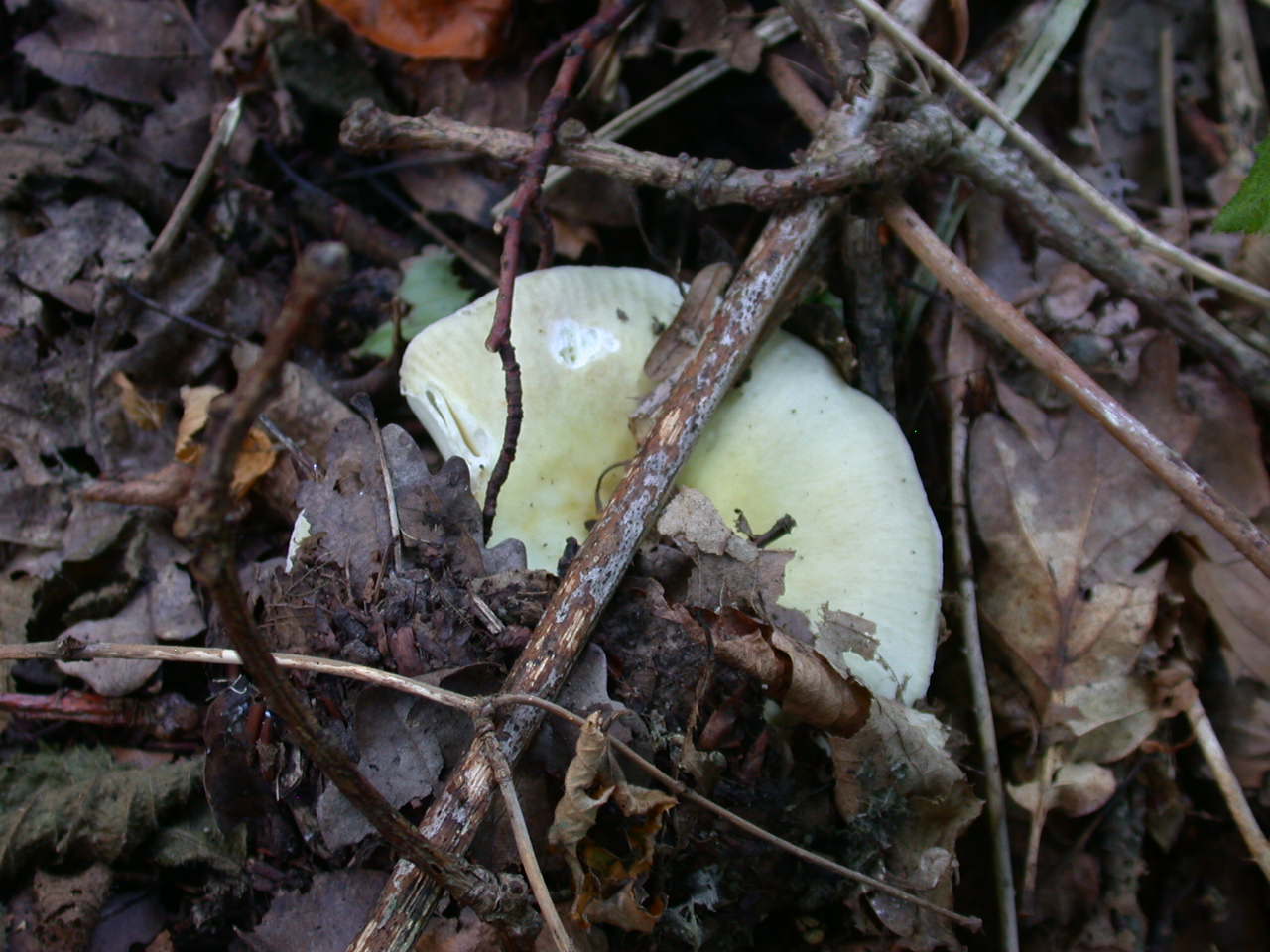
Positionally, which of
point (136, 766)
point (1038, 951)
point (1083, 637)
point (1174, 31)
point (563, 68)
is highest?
Result: point (1174, 31)

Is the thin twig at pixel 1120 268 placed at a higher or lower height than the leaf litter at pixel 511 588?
higher

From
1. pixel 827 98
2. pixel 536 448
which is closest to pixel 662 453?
pixel 536 448

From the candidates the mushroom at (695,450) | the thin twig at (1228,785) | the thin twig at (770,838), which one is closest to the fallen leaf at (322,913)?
the thin twig at (770,838)

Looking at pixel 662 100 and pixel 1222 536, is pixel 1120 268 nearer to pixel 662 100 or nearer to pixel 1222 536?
pixel 1222 536

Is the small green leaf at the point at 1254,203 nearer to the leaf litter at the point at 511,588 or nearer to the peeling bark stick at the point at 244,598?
the leaf litter at the point at 511,588

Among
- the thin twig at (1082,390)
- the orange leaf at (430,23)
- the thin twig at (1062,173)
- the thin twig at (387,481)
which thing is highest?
the thin twig at (1062,173)

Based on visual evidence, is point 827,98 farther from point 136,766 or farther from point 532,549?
point 136,766

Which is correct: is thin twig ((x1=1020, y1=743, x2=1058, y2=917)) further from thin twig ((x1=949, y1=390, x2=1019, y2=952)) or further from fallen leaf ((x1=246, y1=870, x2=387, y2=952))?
fallen leaf ((x1=246, y1=870, x2=387, y2=952))
